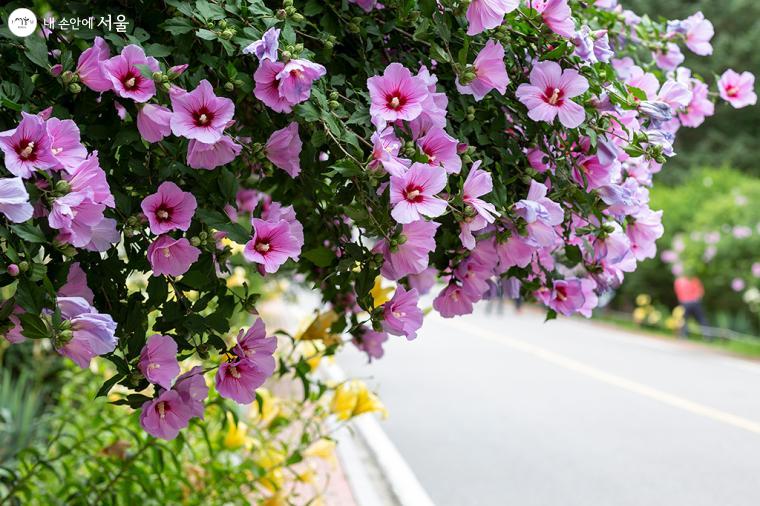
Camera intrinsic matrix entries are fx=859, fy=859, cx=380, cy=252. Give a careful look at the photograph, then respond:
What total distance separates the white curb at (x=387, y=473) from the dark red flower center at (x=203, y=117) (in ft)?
Result: 13.2

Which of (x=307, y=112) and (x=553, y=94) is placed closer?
(x=307, y=112)

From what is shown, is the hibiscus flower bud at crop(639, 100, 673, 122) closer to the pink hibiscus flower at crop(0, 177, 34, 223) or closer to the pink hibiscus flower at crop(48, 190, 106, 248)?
the pink hibiscus flower at crop(48, 190, 106, 248)

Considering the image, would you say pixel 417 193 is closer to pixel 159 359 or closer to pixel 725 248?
pixel 159 359

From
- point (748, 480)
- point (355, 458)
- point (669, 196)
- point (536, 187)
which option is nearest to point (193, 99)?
point (536, 187)

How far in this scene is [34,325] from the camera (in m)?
1.42

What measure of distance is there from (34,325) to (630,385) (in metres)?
10.1

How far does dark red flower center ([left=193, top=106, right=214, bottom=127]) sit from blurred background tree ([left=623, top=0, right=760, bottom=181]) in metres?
29.3

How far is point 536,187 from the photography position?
172 cm

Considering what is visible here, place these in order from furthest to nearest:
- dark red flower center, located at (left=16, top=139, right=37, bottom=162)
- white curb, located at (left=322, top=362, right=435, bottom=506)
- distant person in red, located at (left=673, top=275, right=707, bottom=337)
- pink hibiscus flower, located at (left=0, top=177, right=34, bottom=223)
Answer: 1. distant person in red, located at (left=673, top=275, right=707, bottom=337)
2. white curb, located at (left=322, top=362, right=435, bottom=506)
3. dark red flower center, located at (left=16, top=139, right=37, bottom=162)
4. pink hibiscus flower, located at (left=0, top=177, right=34, bottom=223)

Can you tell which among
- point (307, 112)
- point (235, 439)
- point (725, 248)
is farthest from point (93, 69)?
point (725, 248)

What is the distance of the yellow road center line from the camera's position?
8.61 metres

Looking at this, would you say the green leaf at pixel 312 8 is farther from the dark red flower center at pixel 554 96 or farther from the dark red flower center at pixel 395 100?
the dark red flower center at pixel 554 96

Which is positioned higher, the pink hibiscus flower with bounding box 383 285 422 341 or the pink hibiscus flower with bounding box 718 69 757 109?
the pink hibiscus flower with bounding box 718 69 757 109

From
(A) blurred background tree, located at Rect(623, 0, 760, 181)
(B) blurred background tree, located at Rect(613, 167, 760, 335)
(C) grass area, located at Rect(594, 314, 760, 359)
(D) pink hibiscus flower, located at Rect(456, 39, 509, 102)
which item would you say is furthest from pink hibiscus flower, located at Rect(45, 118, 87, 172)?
(A) blurred background tree, located at Rect(623, 0, 760, 181)
